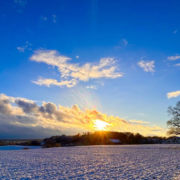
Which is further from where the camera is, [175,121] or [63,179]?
[175,121]

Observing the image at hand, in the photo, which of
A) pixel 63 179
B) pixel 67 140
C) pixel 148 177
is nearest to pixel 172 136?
pixel 148 177

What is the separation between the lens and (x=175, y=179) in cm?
1046

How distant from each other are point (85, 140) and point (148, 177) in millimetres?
85393

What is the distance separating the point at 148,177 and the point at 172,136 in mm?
33815

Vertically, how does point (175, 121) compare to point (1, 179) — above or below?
above

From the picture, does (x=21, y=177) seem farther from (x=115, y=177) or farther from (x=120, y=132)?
(x=120, y=132)

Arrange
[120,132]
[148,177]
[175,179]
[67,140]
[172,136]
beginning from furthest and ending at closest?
[120,132] < [67,140] < [172,136] < [148,177] < [175,179]

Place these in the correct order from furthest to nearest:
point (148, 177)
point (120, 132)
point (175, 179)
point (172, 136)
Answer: point (120, 132), point (172, 136), point (148, 177), point (175, 179)

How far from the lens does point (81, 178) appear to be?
11.1 metres

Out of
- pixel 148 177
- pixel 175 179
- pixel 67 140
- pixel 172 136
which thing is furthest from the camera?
pixel 67 140

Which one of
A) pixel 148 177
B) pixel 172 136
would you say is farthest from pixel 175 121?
pixel 148 177

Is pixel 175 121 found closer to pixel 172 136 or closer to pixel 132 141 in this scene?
pixel 172 136

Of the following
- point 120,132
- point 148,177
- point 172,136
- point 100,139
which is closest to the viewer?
point 148,177

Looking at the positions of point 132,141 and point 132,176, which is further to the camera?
point 132,141
